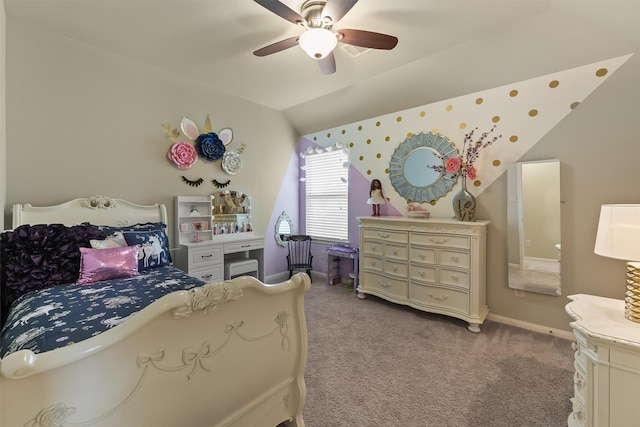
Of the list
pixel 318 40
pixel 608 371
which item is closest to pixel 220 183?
pixel 318 40

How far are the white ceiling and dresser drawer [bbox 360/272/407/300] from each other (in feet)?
7.23

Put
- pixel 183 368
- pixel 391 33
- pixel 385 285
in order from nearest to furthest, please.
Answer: pixel 183 368 < pixel 391 33 < pixel 385 285

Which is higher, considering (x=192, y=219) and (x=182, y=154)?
(x=182, y=154)

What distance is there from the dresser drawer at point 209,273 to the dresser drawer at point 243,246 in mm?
227

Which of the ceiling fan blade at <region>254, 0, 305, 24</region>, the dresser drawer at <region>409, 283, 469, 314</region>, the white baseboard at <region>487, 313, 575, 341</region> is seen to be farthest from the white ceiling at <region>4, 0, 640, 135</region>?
the white baseboard at <region>487, 313, 575, 341</region>

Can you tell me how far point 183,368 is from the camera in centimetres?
105

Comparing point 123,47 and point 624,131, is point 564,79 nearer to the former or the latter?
point 624,131

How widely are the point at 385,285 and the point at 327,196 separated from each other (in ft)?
5.66

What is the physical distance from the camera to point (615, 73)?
2176 mm

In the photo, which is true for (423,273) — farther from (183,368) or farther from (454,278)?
(183,368)

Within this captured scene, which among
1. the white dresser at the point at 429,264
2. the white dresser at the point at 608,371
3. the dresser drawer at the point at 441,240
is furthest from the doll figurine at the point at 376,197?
the white dresser at the point at 608,371

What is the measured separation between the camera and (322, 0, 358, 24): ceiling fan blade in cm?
160

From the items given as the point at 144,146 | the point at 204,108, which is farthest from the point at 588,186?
the point at 144,146

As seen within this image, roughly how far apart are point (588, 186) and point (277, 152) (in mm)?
3667
